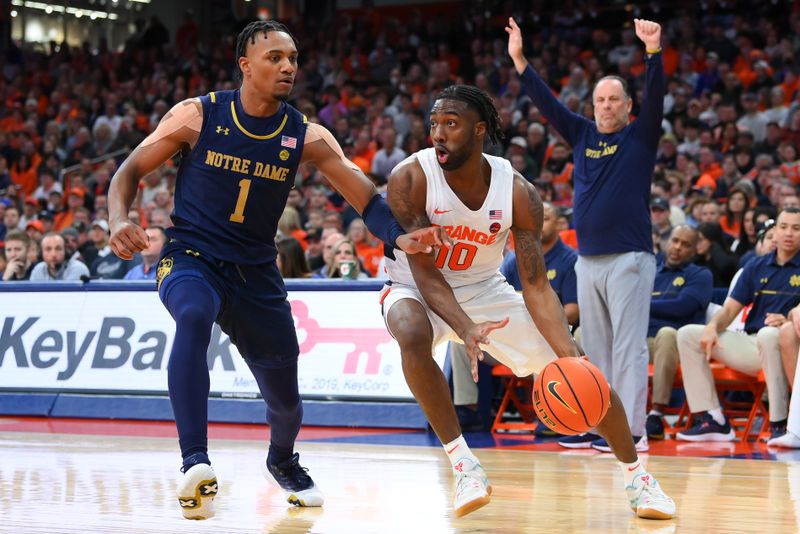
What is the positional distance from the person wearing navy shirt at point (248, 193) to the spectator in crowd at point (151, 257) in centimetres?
587

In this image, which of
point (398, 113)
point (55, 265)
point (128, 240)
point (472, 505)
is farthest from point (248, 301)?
point (398, 113)

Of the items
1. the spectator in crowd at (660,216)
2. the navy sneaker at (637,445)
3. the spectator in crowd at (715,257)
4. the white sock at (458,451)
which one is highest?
the spectator in crowd at (660,216)

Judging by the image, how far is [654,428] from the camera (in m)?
8.84

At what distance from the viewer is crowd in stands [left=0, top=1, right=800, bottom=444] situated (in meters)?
11.8

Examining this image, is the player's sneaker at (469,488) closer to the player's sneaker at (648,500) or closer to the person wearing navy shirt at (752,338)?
the player's sneaker at (648,500)

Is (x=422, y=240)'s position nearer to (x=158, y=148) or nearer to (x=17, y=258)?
(x=158, y=148)

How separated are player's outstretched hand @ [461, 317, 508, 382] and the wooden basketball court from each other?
2.26 feet

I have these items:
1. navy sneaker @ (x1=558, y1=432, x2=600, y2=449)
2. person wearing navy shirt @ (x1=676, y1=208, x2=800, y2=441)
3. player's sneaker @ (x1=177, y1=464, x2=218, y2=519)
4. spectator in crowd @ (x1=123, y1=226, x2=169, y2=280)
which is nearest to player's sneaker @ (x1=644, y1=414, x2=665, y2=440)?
person wearing navy shirt @ (x1=676, y1=208, x2=800, y2=441)

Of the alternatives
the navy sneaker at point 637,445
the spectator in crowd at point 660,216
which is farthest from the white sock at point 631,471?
the spectator in crowd at point 660,216

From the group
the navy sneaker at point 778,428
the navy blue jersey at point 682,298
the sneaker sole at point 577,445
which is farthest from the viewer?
the navy blue jersey at point 682,298

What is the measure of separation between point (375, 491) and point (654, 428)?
3.75 meters

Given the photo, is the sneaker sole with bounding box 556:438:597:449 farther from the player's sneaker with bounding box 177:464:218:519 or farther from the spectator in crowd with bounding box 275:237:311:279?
the player's sneaker with bounding box 177:464:218:519

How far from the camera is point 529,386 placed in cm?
978

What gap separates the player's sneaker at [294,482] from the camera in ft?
17.3
